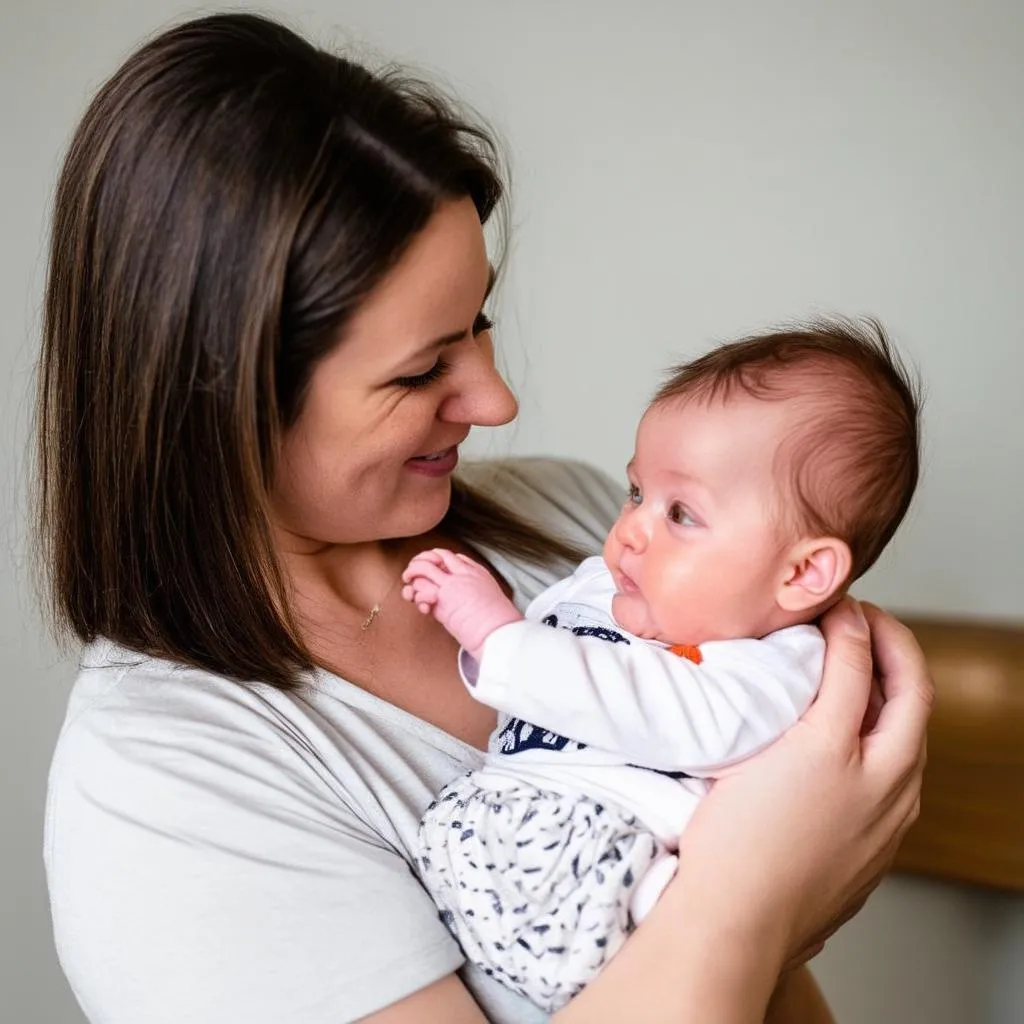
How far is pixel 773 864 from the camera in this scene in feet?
3.56

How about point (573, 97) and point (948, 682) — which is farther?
point (573, 97)

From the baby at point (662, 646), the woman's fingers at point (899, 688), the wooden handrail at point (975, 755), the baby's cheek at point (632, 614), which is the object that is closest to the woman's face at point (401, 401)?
the baby at point (662, 646)

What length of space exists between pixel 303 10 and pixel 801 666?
5.22 ft

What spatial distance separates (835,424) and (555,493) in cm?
57

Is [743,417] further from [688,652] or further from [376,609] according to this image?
[376,609]

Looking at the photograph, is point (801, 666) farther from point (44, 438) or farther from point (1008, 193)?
point (1008, 193)

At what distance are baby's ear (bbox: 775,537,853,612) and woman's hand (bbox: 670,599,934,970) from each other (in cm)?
7

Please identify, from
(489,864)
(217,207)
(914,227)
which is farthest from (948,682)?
(217,207)

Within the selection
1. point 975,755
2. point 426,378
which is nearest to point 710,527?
point 426,378

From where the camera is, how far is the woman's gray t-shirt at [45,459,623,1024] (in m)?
1.04

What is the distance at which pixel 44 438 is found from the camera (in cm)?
128

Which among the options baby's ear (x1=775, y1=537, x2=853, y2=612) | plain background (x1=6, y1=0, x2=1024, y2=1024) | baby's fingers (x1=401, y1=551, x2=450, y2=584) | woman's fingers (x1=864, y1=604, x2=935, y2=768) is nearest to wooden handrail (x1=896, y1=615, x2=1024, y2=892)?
plain background (x1=6, y1=0, x2=1024, y2=1024)

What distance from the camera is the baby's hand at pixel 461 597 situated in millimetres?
1119

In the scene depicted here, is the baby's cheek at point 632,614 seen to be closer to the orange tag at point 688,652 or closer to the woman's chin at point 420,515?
the orange tag at point 688,652
